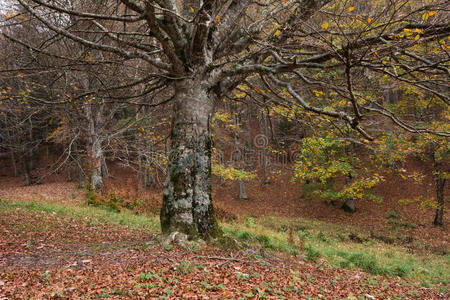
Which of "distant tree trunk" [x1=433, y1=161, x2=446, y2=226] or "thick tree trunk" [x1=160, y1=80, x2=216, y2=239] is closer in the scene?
"thick tree trunk" [x1=160, y1=80, x2=216, y2=239]

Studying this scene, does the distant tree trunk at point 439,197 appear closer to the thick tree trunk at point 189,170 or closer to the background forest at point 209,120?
the background forest at point 209,120

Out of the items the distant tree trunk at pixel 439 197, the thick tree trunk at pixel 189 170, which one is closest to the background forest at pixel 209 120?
the thick tree trunk at pixel 189 170

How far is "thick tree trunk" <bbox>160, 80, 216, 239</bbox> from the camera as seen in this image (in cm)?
476

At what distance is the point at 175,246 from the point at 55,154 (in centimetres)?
3231

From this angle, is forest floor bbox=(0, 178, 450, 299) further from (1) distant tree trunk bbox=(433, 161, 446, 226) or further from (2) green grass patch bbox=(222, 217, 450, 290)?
(1) distant tree trunk bbox=(433, 161, 446, 226)

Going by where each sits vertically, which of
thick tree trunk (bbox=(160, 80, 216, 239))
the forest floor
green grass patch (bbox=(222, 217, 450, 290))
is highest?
thick tree trunk (bbox=(160, 80, 216, 239))

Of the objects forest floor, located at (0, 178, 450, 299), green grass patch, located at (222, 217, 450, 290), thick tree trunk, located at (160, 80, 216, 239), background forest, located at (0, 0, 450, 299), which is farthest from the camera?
green grass patch, located at (222, 217, 450, 290)

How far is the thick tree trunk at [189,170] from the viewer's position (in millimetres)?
4758

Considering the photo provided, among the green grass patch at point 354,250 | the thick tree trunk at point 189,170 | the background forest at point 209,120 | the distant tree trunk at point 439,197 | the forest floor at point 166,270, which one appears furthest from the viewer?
the distant tree trunk at point 439,197

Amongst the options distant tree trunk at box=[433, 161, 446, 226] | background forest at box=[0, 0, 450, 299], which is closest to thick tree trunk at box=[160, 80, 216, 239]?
background forest at box=[0, 0, 450, 299]

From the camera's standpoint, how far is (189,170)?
15.9 ft

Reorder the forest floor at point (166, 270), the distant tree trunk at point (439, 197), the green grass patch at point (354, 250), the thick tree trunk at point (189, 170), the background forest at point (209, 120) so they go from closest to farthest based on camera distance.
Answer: the forest floor at point (166, 270) < the background forest at point (209, 120) < the thick tree trunk at point (189, 170) < the green grass patch at point (354, 250) < the distant tree trunk at point (439, 197)

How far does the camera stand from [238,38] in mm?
5820

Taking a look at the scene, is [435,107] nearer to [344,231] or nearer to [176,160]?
[344,231]
